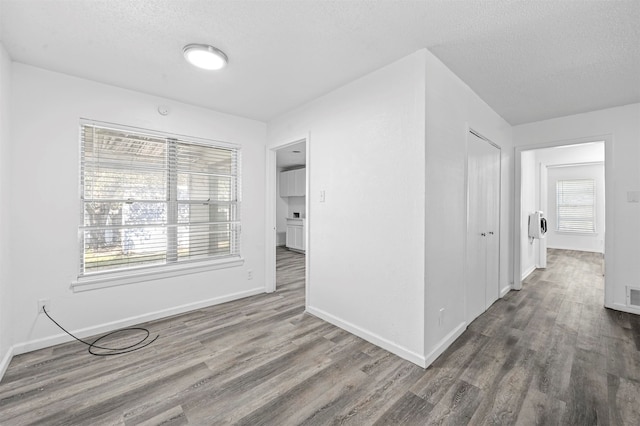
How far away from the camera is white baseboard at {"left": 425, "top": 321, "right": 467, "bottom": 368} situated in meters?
2.15

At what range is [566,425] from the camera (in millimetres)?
1549

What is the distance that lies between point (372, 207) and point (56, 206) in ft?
9.68

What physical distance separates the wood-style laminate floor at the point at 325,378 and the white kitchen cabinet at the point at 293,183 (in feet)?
15.7

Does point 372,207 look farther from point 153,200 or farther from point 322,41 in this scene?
point 153,200

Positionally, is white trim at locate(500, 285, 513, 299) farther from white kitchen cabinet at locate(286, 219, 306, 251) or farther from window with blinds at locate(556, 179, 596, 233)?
window with blinds at locate(556, 179, 596, 233)

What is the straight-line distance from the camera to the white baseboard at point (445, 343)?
2152 millimetres

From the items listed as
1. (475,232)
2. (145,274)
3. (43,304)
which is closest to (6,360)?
(43,304)

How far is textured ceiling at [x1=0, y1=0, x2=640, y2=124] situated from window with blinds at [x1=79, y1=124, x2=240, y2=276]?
69cm

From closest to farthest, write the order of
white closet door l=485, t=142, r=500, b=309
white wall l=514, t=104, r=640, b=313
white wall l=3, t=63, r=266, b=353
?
white wall l=3, t=63, r=266, b=353
white wall l=514, t=104, r=640, b=313
white closet door l=485, t=142, r=500, b=309

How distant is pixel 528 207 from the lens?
15.7ft

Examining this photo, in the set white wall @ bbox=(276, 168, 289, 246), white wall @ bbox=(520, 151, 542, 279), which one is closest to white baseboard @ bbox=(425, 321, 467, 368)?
white wall @ bbox=(520, 151, 542, 279)

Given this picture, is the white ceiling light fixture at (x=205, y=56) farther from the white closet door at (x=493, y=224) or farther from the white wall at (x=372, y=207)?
the white closet door at (x=493, y=224)

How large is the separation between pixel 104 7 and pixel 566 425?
12.4 feet

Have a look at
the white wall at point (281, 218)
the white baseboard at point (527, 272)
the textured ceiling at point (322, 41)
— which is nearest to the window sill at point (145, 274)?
the textured ceiling at point (322, 41)
